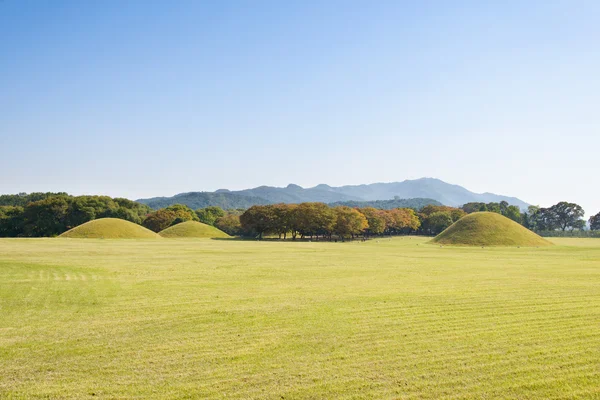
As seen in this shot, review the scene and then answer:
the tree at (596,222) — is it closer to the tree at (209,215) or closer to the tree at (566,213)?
the tree at (566,213)

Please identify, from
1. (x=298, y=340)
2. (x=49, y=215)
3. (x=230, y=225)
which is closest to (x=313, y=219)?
(x=230, y=225)

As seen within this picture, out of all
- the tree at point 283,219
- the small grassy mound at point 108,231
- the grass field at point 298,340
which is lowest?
the grass field at point 298,340

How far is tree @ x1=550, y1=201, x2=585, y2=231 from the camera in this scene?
180 meters

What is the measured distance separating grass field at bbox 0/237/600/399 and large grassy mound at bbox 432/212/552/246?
67131 millimetres

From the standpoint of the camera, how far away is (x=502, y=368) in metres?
12.4

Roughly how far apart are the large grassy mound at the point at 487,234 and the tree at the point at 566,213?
95.3 m

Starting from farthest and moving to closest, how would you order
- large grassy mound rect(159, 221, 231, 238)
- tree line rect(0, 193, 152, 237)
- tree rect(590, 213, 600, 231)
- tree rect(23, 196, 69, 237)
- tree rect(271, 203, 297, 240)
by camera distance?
tree rect(590, 213, 600, 231)
tree line rect(0, 193, 152, 237)
tree rect(23, 196, 69, 237)
tree rect(271, 203, 297, 240)
large grassy mound rect(159, 221, 231, 238)

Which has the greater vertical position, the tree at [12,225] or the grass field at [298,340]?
the tree at [12,225]

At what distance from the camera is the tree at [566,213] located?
179750 mm

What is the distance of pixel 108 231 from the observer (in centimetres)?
10594

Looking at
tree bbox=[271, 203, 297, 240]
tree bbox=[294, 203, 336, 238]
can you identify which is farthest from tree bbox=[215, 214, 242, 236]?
tree bbox=[294, 203, 336, 238]

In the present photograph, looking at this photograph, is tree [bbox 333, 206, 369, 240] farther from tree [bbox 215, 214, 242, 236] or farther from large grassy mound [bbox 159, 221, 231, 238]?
tree [bbox 215, 214, 242, 236]

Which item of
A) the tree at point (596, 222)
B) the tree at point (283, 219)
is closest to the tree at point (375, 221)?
the tree at point (283, 219)

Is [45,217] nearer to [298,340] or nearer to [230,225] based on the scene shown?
[230,225]
